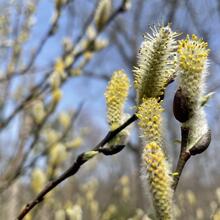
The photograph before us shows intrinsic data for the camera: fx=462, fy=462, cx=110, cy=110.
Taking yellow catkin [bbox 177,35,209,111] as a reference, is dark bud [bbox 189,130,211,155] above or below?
below

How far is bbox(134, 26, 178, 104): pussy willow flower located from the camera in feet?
2.16

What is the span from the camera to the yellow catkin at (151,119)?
62 centimetres

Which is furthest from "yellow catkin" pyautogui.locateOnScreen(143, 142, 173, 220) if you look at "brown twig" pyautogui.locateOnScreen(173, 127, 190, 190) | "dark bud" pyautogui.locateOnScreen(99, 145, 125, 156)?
"dark bud" pyautogui.locateOnScreen(99, 145, 125, 156)

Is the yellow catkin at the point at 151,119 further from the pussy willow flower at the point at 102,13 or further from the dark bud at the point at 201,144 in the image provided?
the pussy willow flower at the point at 102,13

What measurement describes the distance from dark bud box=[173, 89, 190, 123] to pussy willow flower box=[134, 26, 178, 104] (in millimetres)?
36

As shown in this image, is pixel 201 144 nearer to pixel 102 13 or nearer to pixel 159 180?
pixel 159 180

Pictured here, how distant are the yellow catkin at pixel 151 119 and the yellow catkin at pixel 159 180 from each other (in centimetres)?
4

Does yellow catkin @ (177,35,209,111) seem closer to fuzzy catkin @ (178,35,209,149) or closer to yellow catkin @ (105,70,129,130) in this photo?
fuzzy catkin @ (178,35,209,149)

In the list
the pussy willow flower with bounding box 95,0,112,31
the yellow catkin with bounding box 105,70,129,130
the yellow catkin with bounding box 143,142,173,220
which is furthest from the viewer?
the pussy willow flower with bounding box 95,0,112,31

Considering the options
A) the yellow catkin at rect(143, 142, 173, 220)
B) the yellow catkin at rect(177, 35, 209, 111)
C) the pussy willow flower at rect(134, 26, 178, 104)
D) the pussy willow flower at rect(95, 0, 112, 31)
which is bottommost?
the yellow catkin at rect(143, 142, 173, 220)

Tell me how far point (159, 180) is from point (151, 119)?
0.10 metres

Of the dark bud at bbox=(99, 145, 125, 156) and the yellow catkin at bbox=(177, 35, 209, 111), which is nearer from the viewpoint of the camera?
the yellow catkin at bbox=(177, 35, 209, 111)

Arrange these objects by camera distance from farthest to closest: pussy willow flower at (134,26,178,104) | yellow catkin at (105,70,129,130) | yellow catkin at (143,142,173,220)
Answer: yellow catkin at (105,70,129,130), pussy willow flower at (134,26,178,104), yellow catkin at (143,142,173,220)

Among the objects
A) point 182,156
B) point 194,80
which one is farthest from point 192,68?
point 182,156
